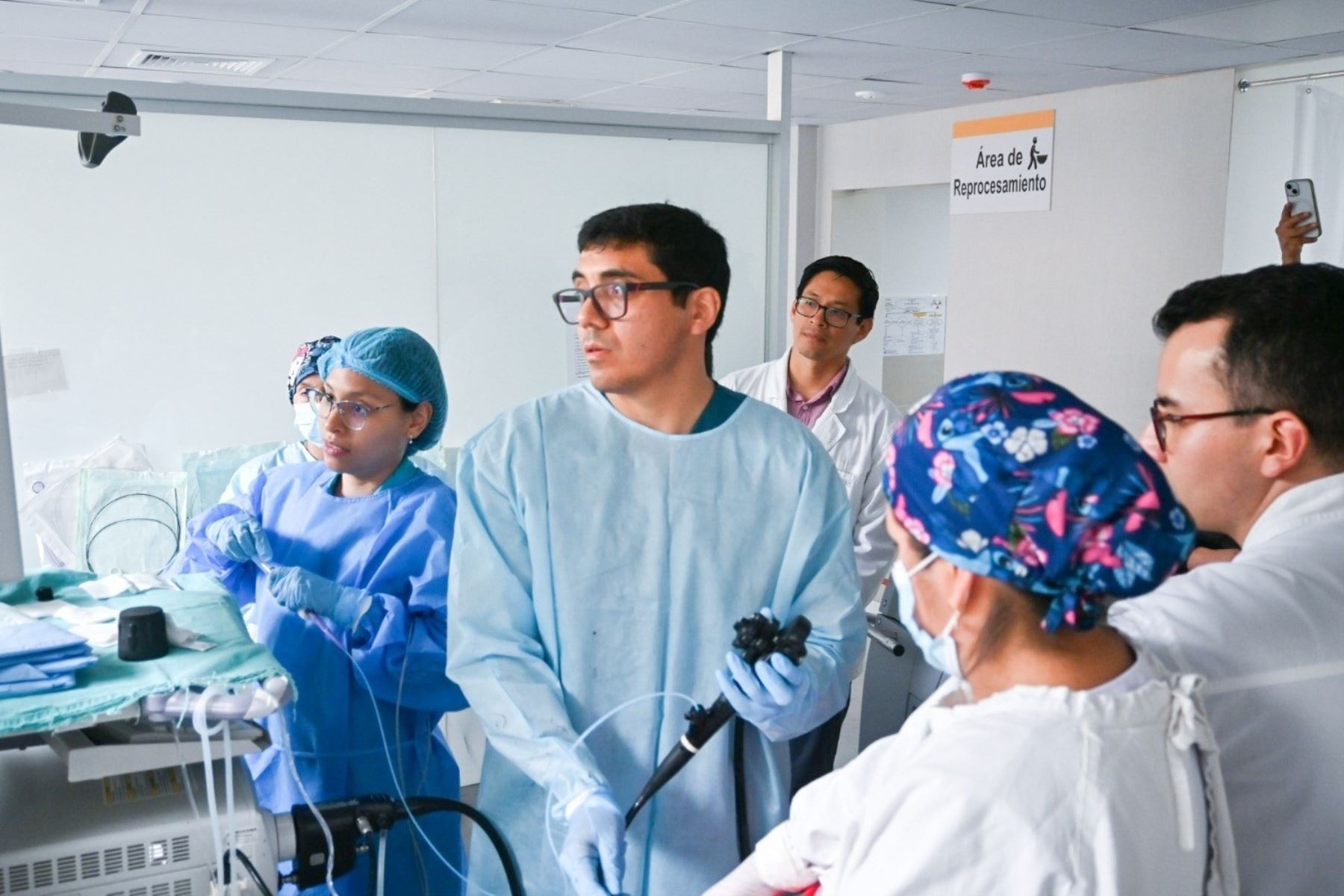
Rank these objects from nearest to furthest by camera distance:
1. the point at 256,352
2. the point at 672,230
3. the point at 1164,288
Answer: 1. the point at 672,230
2. the point at 256,352
3. the point at 1164,288

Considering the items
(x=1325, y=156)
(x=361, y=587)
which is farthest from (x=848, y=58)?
(x=361, y=587)

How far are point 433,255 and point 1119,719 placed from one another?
206cm

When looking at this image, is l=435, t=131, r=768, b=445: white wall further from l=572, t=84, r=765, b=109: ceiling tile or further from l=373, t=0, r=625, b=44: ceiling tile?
l=572, t=84, r=765, b=109: ceiling tile

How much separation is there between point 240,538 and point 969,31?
326 cm

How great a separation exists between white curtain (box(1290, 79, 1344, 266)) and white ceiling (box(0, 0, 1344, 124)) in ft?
0.58

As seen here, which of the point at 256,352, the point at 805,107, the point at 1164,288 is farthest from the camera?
the point at 805,107

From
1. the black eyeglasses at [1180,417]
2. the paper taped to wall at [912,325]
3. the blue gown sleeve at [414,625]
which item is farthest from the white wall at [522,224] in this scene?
the paper taped to wall at [912,325]

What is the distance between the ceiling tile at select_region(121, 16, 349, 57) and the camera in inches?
158

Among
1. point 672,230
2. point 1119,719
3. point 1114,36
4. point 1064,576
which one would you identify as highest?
point 1114,36

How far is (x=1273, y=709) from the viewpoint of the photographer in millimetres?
981

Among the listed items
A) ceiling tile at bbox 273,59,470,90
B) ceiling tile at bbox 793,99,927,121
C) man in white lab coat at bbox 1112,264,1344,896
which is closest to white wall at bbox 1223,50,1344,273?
ceiling tile at bbox 793,99,927,121

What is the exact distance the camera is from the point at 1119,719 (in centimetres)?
80

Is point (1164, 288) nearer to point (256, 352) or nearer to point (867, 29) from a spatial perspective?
point (867, 29)

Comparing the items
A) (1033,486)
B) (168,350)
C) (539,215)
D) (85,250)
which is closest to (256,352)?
(168,350)
